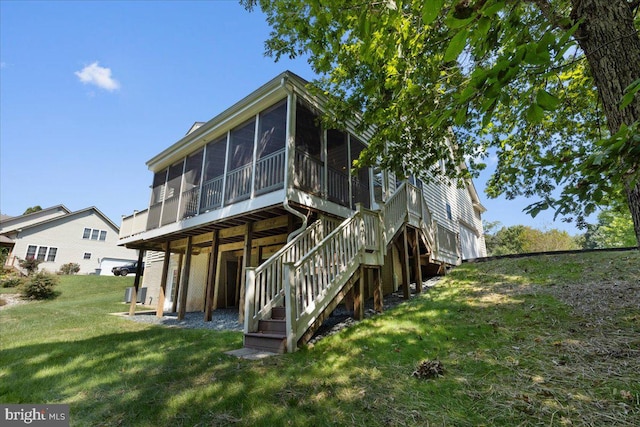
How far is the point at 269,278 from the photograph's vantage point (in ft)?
19.1

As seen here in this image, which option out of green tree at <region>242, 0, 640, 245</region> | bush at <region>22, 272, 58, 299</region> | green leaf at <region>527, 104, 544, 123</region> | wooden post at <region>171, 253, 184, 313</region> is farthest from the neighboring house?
green leaf at <region>527, 104, 544, 123</region>

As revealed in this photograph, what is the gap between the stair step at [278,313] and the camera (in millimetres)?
5906

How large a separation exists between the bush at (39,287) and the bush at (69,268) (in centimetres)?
1278

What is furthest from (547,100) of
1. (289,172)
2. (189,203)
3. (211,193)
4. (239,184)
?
(189,203)

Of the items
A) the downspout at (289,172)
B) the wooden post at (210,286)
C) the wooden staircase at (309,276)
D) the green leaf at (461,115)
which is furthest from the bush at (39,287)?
the green leaf at (461,115)

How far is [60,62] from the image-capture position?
9.79 m

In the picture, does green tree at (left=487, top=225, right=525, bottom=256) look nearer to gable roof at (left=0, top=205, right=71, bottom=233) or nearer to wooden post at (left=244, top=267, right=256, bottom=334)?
wooden post at (left=244, top=267, right=256, bottom=334)

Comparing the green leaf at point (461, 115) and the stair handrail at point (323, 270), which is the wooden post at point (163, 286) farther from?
the green leaf at point (461, 115)

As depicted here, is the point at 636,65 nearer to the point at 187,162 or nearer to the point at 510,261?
the point at 510,261

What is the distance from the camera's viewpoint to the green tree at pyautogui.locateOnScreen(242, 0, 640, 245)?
192 cm

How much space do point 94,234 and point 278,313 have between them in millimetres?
36032

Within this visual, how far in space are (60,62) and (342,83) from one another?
973cm

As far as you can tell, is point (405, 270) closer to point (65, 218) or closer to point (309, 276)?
point (309, 276)

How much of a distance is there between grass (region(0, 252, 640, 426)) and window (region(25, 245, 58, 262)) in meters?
29.5
